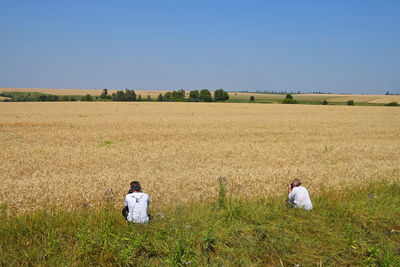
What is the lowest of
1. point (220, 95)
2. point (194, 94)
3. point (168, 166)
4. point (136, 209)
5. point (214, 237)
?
point (168, 166)

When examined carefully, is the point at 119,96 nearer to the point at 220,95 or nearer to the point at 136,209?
the point at 220,95

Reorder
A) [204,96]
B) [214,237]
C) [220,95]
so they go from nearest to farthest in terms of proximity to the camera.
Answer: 1. [214,237]
2. [204,96]
3. [220,95]

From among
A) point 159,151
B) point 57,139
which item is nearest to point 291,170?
point 159,151

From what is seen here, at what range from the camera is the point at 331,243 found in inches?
188

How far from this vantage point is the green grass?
421 cm

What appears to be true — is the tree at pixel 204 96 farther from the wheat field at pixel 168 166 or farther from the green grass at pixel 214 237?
the green grass at pixel 214 237

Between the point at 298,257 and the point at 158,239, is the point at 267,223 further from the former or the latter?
the point at 158,239

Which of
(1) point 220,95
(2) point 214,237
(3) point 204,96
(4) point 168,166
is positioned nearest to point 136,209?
(2) point 214,237

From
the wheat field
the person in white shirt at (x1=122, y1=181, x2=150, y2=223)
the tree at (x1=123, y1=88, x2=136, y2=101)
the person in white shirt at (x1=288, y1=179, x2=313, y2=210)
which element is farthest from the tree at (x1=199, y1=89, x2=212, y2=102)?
the person in white shirt at (x1=122, y1=181, x2=150, y2=223)

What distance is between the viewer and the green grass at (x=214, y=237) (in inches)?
166

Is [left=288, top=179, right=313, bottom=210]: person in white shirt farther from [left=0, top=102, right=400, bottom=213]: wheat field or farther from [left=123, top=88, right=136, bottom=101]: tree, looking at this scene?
[left=123, top=88, right=136, bottom=101]: tree

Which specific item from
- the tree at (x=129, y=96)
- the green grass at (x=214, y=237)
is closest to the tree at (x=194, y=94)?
the tree at (x=129, y=96)

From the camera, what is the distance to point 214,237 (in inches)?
180

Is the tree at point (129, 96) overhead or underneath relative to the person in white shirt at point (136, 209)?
overhead
